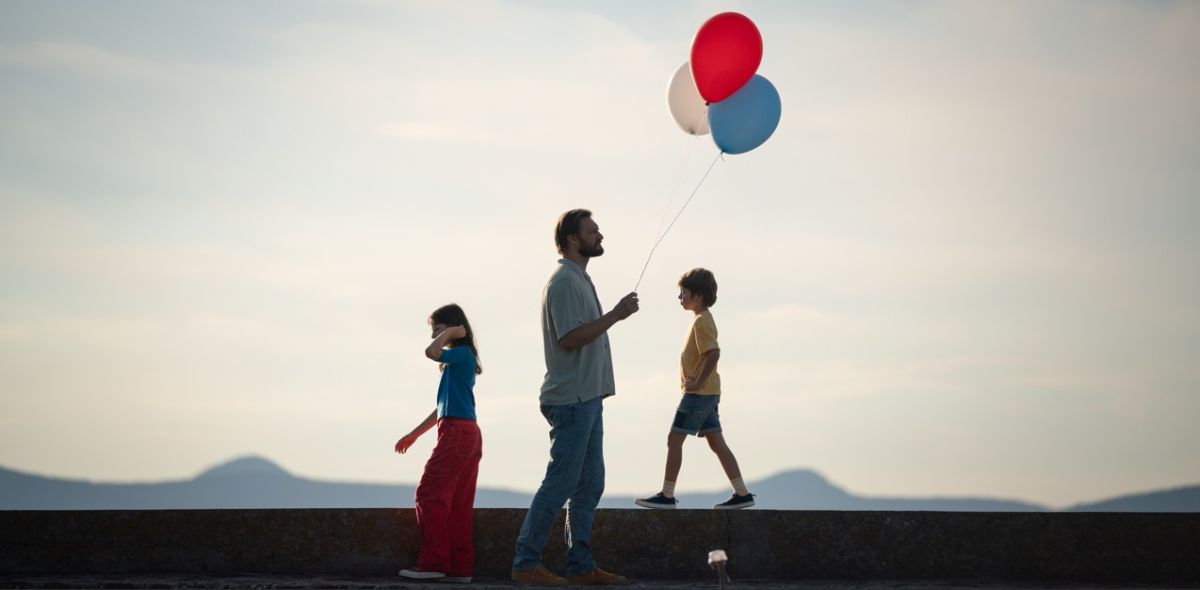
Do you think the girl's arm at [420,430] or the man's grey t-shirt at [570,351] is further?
the girl's arm at [420,430]

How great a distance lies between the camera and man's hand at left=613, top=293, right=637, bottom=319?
760 cm

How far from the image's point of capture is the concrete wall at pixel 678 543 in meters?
8.52

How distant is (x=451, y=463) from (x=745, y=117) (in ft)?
9.99

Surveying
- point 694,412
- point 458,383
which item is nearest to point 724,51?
point 694,412

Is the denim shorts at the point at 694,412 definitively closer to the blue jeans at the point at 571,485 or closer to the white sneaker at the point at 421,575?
the blue jeans at the point at 571,485

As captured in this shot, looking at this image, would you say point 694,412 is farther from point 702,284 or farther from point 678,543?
point 678,543

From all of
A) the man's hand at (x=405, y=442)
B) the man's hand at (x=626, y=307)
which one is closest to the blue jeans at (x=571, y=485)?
the man's hand at (x=626, y=307)

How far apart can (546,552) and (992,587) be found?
2.65m

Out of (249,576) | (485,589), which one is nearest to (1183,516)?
(485,589)

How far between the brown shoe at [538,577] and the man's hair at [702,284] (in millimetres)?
2615

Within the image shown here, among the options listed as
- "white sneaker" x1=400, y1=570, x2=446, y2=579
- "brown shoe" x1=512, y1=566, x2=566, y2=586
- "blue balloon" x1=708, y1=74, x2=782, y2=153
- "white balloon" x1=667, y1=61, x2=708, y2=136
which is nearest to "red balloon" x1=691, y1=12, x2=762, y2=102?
"blue balloon" x1=708, y1=74, x2=782, y2=153

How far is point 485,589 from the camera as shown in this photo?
7.73 meters

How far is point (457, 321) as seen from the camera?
8.71 meters

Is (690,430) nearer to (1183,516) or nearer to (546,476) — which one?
(546,476)
